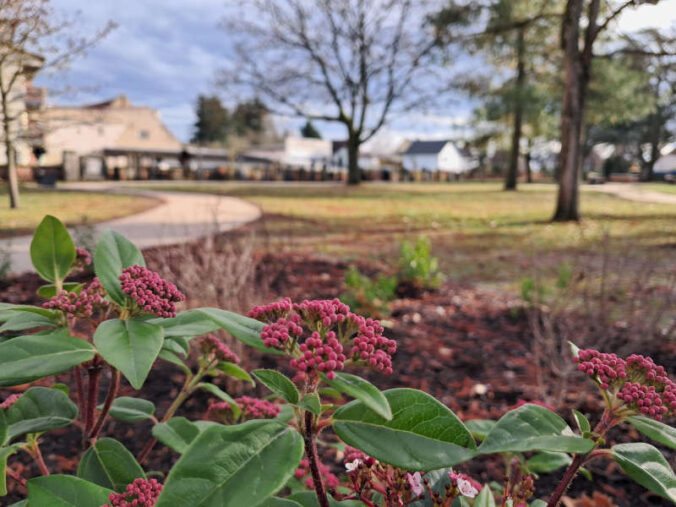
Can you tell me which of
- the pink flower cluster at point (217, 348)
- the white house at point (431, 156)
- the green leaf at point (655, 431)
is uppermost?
the white house at point (431, 156)

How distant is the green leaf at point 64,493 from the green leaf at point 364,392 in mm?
517

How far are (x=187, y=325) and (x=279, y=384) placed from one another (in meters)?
0.32

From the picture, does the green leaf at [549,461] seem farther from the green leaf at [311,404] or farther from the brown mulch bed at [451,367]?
the brown mulch bed at [451,367]

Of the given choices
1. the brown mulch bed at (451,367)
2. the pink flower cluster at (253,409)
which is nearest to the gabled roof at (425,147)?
the brown mulch bed at (451,367)

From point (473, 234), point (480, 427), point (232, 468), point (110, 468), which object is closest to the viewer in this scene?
point (232, 468)

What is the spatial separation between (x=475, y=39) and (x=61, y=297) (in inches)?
631

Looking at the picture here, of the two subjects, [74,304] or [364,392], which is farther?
[74,304]

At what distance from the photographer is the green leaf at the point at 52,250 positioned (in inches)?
43.9

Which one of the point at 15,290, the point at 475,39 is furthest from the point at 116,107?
the point at 15,290

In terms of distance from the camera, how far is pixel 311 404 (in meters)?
0.66

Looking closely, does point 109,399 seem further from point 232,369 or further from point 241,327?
point 241,327

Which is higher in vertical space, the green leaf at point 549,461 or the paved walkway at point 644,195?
the paved walkway at point 644,195

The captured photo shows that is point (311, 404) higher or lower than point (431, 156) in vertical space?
lower

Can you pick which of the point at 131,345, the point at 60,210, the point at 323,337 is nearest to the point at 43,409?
the point at 131,345
